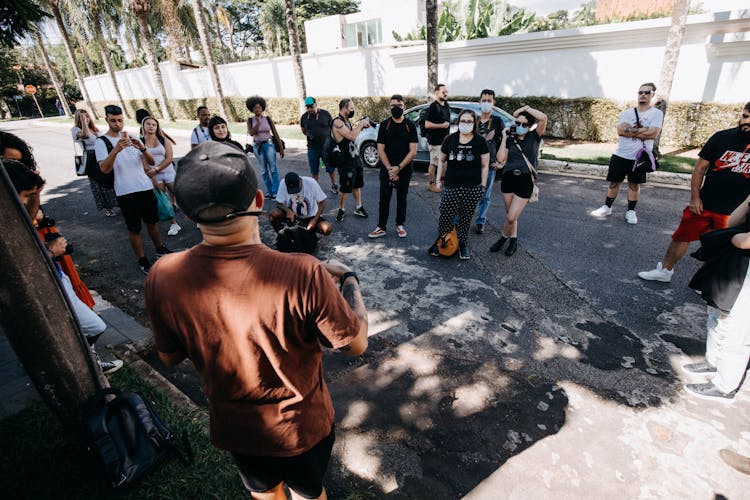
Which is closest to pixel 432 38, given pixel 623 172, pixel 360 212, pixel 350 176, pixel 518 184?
pixel 350 176

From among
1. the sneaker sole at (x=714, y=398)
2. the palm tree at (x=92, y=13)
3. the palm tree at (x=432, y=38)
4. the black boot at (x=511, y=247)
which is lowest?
the sneaker sole at (x=714, y=398)

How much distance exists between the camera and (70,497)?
215 centimetres

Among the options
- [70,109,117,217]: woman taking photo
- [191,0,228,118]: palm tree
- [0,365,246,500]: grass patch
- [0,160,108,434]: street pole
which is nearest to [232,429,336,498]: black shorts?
[0,365,246,500]: grass patch

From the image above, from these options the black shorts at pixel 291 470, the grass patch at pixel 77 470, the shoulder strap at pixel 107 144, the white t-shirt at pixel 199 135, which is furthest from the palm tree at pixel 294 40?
the black shorts at pixel 291 470

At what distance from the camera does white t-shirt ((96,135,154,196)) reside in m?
4.32

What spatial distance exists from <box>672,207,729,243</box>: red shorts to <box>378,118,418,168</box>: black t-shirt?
3.17 metres

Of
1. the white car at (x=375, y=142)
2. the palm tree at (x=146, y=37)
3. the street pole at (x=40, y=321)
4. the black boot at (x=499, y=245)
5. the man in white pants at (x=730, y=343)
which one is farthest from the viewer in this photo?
the palm tree at (x=146, y=37)

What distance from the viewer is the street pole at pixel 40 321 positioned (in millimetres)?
1881

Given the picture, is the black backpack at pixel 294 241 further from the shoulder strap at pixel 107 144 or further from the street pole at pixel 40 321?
the shoulder strap at pixel 107 144

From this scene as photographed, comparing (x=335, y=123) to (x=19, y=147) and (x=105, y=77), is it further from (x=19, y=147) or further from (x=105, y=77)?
(x=105, y=77)

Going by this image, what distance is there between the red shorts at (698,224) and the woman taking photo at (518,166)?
1.58 metres

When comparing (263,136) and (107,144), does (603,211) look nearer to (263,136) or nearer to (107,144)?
(263,136)

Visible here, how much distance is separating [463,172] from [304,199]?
1.92 metres

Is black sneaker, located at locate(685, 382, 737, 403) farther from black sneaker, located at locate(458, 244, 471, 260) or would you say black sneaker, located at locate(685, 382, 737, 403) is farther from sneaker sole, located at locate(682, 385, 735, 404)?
black sneaker, located at locate(458, 244, 471, 260)
